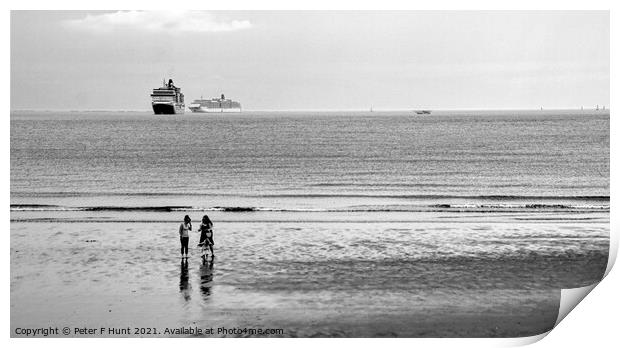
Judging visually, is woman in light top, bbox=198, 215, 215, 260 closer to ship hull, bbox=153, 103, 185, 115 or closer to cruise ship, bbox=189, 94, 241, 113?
ship hull, bbox=153, 103, 185, 115

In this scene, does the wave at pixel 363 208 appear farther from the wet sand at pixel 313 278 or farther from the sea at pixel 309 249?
the wet sand at pixel 313 278

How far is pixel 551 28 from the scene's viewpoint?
13.5 m

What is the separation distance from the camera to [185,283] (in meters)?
11.0

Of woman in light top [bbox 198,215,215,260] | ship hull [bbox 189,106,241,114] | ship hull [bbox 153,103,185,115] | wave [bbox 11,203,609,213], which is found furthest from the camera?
ship hull [bbox 189,106,241,114]

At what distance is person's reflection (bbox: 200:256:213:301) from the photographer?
10.5 metres

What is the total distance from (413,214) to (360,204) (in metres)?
2.40

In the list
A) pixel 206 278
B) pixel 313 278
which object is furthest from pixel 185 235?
pixel 313 278

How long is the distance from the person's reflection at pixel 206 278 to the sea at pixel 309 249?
3 cm

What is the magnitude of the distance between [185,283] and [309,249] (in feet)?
10.3

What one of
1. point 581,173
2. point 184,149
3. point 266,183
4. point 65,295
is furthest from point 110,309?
point 184,149

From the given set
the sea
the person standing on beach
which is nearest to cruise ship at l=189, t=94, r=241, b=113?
the sea

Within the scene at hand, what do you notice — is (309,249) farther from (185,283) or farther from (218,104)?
(218,104)

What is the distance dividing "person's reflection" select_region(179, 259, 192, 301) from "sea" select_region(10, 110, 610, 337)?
0.03 meters
